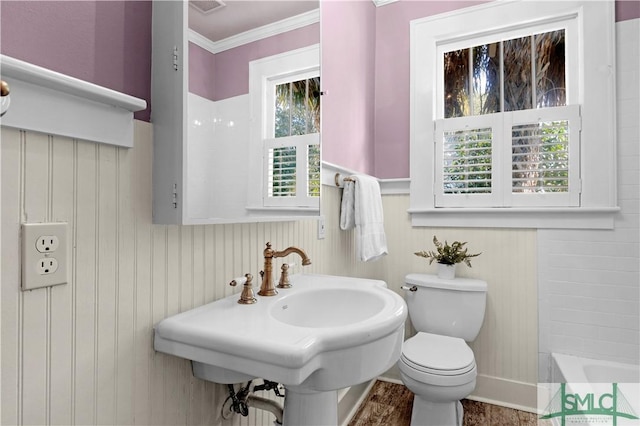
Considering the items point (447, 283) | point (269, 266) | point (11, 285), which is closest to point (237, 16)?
point (269, 266)

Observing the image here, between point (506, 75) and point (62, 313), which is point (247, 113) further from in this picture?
point (506, 75)

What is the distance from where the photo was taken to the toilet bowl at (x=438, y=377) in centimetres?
155

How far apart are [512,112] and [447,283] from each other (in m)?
1.05

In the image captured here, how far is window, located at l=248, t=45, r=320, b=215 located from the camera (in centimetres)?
111

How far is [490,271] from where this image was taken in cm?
207

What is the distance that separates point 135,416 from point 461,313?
1660 mm

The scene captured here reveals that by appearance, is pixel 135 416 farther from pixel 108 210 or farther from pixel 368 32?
pixel 368 32

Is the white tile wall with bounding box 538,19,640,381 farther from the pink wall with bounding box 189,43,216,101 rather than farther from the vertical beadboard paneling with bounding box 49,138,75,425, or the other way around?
the vertical beadboard paneling with bounding box 49,138,75,425

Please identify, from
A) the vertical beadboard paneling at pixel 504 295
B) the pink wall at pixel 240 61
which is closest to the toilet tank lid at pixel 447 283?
the vertical beadboard paneling at pixel 504 295

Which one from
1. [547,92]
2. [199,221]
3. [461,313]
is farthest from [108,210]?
[547,92]

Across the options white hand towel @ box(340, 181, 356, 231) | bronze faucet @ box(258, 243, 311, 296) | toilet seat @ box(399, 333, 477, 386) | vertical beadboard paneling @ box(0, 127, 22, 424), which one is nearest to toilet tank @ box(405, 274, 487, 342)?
toilet seat @ box(399, 333, 477, 386)

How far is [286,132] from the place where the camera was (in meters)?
1.29

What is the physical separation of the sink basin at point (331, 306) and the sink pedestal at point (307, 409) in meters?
0.22

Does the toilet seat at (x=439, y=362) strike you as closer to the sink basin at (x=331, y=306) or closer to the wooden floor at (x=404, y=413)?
the wooden floor at (x=404, y=413)
